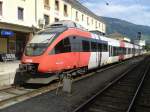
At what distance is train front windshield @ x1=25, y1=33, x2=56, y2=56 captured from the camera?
15172 mm

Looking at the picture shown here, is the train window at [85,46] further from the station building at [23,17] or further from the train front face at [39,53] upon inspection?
the station building at [23,17]

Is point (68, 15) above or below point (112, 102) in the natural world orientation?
above

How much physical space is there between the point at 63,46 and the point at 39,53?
1.62m

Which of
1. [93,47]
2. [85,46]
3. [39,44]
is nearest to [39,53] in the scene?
[39,44]

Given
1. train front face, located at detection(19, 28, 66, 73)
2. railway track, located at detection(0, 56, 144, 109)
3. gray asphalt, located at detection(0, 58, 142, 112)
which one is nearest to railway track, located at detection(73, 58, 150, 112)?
gray asphalt, located at detection(0, 58, 142, 112)

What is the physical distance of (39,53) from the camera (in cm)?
1506

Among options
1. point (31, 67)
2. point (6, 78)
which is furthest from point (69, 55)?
point (6, 78)

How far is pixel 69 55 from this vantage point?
16.5m

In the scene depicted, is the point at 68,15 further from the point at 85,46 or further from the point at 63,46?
the point at 63,46

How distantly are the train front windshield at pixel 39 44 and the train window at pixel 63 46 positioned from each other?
0.55 meters

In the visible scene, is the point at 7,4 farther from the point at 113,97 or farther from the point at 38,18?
the point at 113,97

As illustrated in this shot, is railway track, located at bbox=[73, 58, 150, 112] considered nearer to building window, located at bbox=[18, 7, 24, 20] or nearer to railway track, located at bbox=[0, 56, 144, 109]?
railway track, located at bbox=[0, 56, 144, 109]

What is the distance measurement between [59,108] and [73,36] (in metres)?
7.28

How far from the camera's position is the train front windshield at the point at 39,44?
49.8ft
